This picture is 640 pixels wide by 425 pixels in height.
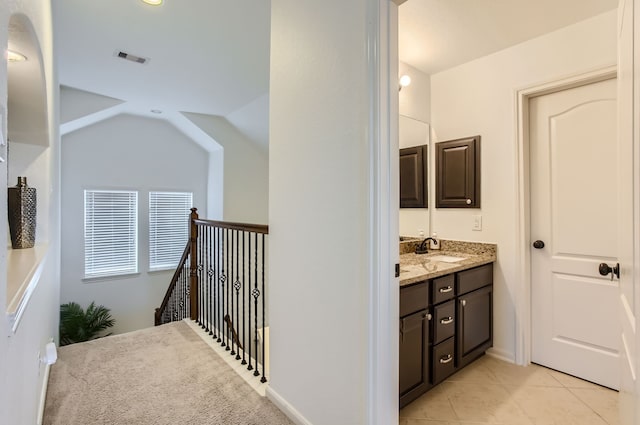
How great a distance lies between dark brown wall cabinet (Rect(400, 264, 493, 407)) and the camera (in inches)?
71.7

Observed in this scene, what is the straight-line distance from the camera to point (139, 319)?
515 cm

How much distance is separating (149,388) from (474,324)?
7.46ft

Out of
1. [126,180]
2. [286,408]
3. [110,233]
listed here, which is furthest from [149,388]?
[126,180]

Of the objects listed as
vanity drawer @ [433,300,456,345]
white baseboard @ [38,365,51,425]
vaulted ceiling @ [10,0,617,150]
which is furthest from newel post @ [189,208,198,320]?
vanity drawer @ [433,300,456,345]

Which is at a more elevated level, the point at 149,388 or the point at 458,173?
the point at 458,173

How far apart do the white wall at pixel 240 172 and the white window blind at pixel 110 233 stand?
5.18 feet

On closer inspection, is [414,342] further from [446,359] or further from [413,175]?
[413,175]

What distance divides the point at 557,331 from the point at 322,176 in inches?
88.3

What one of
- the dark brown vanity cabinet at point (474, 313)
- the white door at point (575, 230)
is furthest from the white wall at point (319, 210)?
the white door at point (575, 230)

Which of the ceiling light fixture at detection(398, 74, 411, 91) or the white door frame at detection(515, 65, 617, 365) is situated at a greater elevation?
the ceiling light fixture at detection(398, 74, 411, 91)

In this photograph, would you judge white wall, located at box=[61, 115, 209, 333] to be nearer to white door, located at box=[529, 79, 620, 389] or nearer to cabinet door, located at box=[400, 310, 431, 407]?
cabinet door, located at box=[400, 310, 431, 407]

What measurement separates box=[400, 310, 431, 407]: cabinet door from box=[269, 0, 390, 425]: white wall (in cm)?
51

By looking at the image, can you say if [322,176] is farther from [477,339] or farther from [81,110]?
[81,110]

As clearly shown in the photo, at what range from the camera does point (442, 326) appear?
206 cm
